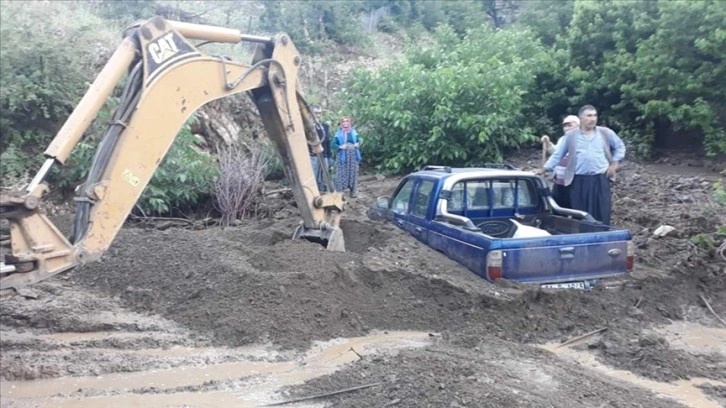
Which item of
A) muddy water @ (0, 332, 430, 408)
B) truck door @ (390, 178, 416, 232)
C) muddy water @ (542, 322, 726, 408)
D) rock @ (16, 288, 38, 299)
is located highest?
truck door @ (390, 178, 416, 232)

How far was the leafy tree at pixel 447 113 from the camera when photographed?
17609 mm

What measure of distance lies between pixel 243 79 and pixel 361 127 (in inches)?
467

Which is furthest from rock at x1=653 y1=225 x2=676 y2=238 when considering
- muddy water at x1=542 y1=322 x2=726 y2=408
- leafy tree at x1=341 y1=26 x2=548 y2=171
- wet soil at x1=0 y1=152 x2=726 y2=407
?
leafy tree at x1=341 y1=26 x2=548 y2=171

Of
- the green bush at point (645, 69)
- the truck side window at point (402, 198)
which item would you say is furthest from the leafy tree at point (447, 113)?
the truck side window at point (402, 198)

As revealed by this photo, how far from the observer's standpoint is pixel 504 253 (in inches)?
293

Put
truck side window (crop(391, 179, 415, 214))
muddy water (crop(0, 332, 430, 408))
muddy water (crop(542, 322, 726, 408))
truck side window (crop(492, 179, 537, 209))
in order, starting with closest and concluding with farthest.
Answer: muddy water (crop(0, 332, 430, 408)) → muddy water (crop(542, 322, 726, 408)) → truck side window (crop(492, 179, 537, 209)) → truck side window (crop(391, 179, 415, 214))

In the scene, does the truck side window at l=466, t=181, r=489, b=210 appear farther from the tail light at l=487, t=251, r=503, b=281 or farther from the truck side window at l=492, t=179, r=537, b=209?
the tail light at l=487, t=251, r=503, b=281

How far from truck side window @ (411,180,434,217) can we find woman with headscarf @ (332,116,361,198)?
6.30m

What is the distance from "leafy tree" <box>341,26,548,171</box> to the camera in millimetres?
17609

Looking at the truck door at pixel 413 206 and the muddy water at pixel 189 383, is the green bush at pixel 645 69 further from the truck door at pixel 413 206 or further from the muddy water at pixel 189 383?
the muddy water at pixel 189 383

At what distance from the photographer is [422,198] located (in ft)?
29.5

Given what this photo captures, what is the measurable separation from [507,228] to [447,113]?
889 centimetres

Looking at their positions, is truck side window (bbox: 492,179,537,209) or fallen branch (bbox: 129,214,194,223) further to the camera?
fallen branch (bbox: 129,214,194,223)

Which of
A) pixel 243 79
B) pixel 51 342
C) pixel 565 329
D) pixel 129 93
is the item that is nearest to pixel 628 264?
pixel 565 329
